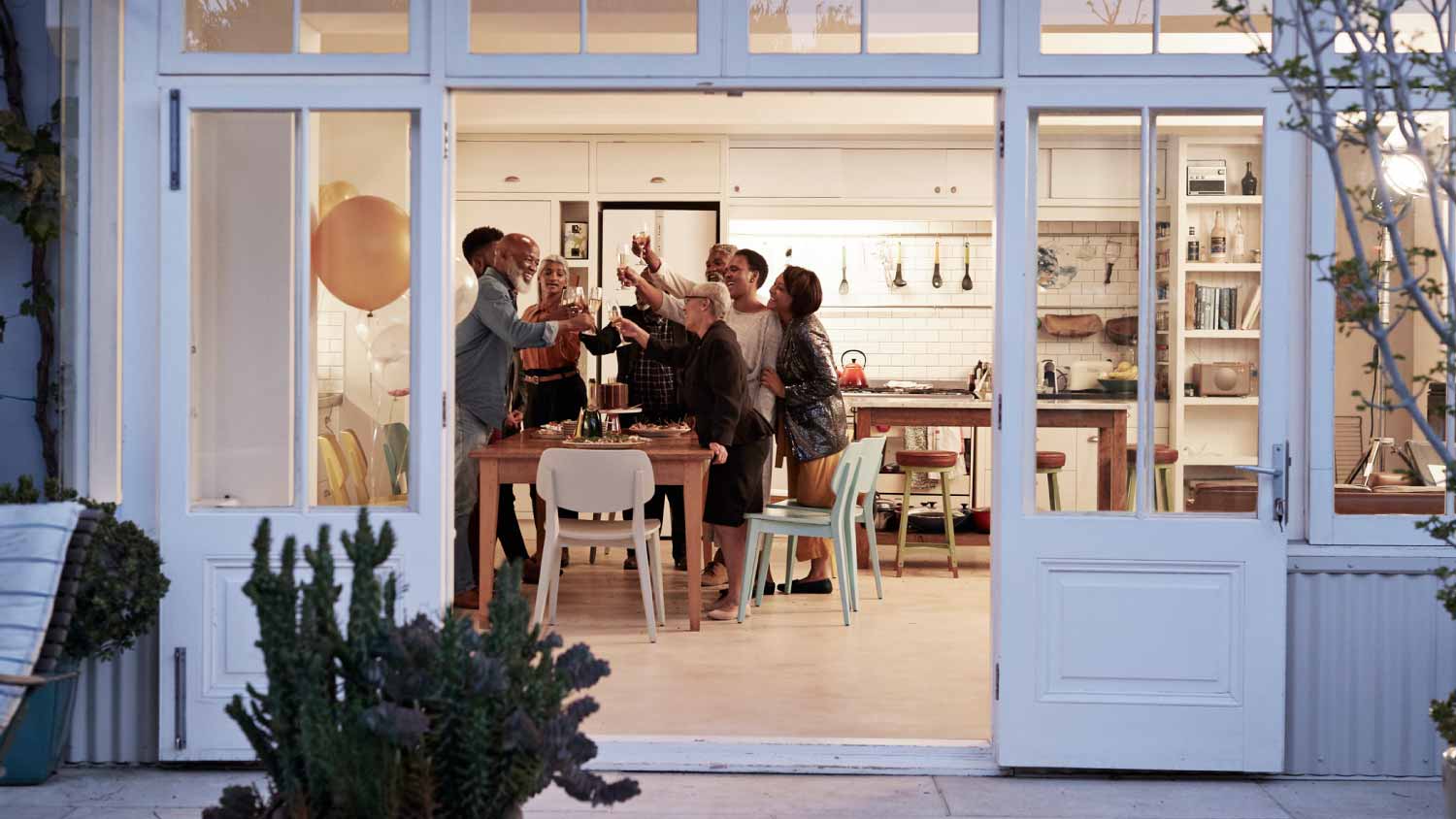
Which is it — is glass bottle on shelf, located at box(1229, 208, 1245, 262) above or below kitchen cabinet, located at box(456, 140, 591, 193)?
below

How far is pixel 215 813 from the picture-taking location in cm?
213

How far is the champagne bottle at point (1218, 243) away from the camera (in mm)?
4016

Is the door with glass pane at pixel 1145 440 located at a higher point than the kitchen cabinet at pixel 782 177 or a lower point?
lower

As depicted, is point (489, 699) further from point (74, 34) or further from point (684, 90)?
point (74, 34)

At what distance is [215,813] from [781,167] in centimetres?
814

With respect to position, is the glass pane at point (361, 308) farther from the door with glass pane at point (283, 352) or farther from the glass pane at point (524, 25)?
the glass pane at point (524, 25)

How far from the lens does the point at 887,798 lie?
390 centimetres

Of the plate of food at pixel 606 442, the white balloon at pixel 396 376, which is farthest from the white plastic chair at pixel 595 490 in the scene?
the white balloon at pixel 396 376

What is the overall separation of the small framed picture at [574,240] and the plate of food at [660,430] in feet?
8.38

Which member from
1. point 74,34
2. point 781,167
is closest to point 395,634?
point 74,34

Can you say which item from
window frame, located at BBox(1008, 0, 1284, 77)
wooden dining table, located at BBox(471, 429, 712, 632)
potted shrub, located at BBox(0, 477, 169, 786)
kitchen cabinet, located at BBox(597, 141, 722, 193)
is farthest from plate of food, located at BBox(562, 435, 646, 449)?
kitchen cabinet, located at BBox(597, 141, 722, 193)

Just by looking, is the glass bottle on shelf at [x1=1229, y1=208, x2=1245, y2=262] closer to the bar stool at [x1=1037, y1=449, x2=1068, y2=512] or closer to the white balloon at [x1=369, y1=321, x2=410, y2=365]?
the bar stool at [x1=1037, y1=449, x2=1068, y2=512]

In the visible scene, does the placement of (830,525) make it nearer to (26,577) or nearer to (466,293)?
(466,293)

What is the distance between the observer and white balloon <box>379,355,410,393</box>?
409 centimetres
